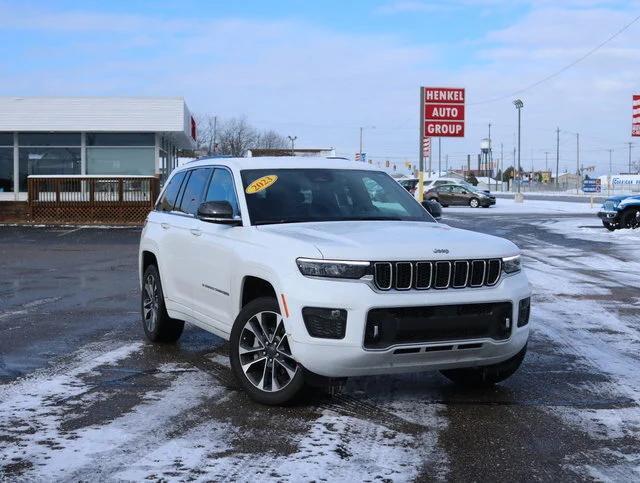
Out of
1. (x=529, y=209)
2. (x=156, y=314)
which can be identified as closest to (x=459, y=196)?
(x=529, y=209)

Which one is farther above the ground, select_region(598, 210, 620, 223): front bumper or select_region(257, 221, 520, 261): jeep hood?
select_region(257, 221, 520, 261): jeep hood

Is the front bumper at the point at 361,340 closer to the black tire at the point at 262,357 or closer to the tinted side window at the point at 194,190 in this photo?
the black tire at the point at 262,357

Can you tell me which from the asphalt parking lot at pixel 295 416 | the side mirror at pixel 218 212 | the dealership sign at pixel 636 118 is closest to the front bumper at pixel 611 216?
the dealership sign at pixel 636 118

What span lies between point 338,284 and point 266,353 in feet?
2.82

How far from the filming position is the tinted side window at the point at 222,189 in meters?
6.68

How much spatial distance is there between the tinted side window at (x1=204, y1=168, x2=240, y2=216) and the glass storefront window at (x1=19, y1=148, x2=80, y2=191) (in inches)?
1013

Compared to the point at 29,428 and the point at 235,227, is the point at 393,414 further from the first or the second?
the point at 29,428

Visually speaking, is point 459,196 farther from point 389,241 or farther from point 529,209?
point 389,241

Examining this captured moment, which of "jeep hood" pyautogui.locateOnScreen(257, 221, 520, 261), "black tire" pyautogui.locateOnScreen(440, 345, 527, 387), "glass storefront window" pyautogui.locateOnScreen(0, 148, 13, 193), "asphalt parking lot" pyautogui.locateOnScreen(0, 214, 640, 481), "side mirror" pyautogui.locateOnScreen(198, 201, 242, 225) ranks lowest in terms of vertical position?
"asphalt parking lot" pyautogui.locateOnScreen(0, 214, 640, 481)

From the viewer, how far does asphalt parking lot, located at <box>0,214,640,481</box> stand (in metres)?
4.57

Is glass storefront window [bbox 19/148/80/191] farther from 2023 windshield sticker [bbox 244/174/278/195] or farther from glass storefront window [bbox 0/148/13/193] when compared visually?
2023 windshield sticker [bbox 244/174/278/195]

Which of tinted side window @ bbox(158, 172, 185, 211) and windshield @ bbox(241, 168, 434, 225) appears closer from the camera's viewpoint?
windshield @ bbox(241, 168, 434, 225)

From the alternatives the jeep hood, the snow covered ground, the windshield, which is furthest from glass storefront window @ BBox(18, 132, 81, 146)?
the jeep hood

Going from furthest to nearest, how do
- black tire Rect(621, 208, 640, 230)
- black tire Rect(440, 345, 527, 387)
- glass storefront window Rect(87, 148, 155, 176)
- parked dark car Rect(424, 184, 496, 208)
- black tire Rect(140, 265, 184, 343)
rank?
parked dark car Rect(424, 184, 496, 208) → glass storefront window Rect(87, 148, 155, 176) → black tire Rect(621, 208, 640, 230) → black tire Rect(140, 265, 184, 343) → black tire Rect(440, 345, 527, 387)
